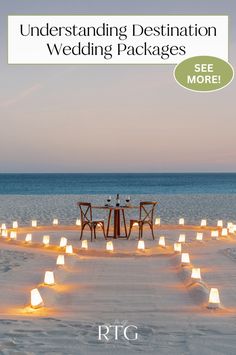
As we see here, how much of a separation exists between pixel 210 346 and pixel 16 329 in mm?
1640

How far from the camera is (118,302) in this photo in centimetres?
550

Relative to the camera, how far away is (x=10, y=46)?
26.2ft

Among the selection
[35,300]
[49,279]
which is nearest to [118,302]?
[35,300]

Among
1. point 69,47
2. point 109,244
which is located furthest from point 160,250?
point 69,47

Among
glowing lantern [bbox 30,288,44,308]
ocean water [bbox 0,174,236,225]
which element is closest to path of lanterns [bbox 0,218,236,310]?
glowing lantern [bbox 30,288,44,308]

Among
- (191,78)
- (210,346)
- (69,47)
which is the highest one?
(69,47)

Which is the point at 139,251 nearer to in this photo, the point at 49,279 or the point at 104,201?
the point at 49,279

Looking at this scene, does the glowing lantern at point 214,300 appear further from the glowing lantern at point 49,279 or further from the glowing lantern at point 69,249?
the glowing lantern at point 69,249

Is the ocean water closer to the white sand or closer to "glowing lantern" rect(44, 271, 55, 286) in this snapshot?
the white sand

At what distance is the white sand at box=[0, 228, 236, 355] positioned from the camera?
4078 millimetres

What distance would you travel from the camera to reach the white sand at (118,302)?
4078 millimetres

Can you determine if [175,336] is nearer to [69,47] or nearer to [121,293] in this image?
[121,293]

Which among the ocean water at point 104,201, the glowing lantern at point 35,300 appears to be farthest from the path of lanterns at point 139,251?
the ocean water at point 104,201

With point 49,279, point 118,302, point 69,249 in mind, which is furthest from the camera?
point 69,249
